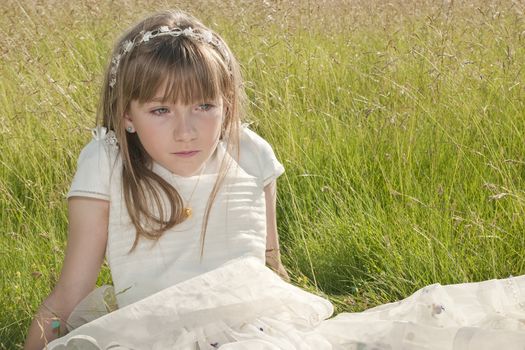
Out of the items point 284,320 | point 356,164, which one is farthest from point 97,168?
point 356,164

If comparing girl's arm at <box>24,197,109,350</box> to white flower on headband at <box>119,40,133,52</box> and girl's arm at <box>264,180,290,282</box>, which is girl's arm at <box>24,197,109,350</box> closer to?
white flower on headband at <box>119,40,133,52</box>

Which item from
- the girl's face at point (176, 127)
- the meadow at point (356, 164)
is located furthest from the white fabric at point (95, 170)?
the meadow at point (356, 164)

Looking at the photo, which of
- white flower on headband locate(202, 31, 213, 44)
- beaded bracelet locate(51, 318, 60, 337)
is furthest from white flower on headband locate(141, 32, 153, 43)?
beaded bracelet locate(51, 318, 60, 337)

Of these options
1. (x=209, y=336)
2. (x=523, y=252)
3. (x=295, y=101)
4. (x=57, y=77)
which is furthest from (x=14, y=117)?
(x=523, y=252)

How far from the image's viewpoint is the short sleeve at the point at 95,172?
252cm

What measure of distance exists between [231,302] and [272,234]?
592mm

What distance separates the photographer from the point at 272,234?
2908 millimetres

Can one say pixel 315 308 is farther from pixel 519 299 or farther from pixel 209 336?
pixel 519 299

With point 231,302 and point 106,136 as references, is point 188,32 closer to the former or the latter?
point 106,136

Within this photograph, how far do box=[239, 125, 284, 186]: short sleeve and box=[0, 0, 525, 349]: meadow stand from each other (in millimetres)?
318

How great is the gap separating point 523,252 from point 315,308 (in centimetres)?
84

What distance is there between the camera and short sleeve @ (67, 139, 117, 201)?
2520 millimetres

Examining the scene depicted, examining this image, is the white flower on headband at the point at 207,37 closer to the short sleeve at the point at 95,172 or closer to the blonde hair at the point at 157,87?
the blonde hair at the point at 157,87

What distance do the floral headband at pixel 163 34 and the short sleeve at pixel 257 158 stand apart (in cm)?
32
